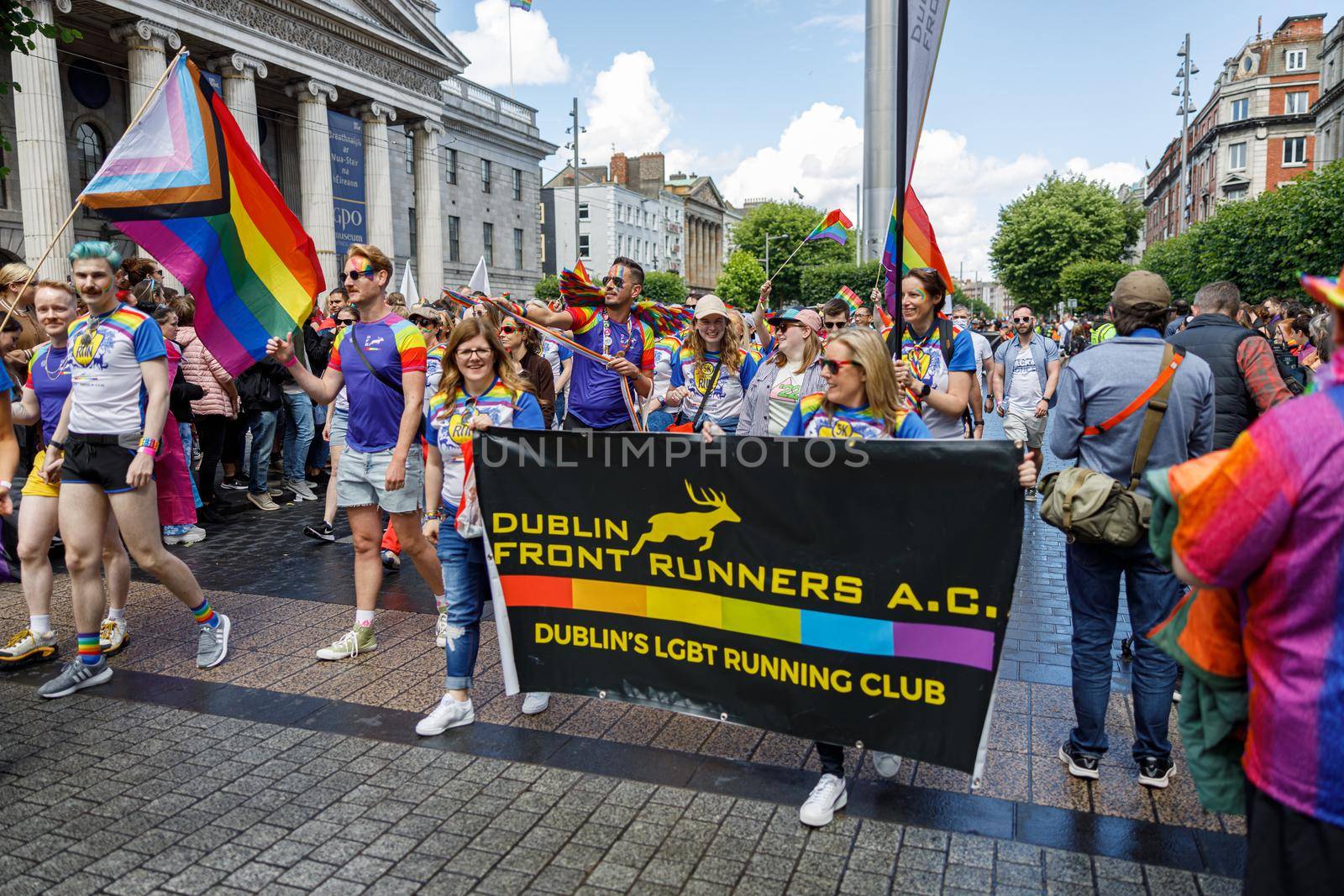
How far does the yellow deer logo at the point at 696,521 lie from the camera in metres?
3.87

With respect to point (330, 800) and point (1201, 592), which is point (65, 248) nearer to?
point (330, 800)

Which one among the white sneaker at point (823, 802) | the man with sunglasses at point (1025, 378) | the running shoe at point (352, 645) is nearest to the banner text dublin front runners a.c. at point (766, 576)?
the white sneaker at point (823, 802)

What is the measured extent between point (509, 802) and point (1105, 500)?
2.60 metres

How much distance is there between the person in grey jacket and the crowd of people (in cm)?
2

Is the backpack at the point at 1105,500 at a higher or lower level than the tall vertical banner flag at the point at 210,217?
lower

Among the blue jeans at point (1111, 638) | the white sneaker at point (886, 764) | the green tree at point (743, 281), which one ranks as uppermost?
the green tree at point (743, 281)

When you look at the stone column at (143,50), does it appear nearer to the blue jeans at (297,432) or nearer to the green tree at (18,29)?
the blue jeans at (297,432)

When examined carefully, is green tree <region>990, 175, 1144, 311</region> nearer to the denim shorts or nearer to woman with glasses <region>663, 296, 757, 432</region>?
woman with glasses <region>663, 296, 757, 432</region>

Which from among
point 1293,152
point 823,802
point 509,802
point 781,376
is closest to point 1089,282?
point 1293,152

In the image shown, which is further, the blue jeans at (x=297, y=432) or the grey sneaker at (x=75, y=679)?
the blue jeans at (x=297, y=432)

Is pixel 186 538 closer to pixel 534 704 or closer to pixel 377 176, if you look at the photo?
pixel 534 704

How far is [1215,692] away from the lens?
2102 mm

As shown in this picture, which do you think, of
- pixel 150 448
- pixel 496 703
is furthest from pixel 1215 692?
pixel 150 448

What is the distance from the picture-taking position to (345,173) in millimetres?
35094
